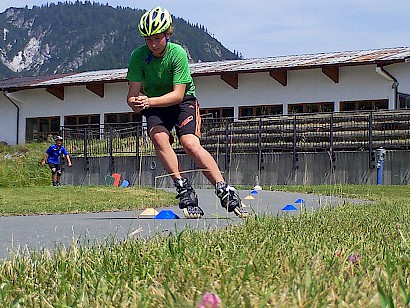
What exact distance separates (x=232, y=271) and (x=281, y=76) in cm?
3033

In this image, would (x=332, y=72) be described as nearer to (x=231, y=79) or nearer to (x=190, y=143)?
(x=231, y=79)

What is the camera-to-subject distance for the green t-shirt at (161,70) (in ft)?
24.5

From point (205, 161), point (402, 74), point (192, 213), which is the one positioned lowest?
point (192, 213)

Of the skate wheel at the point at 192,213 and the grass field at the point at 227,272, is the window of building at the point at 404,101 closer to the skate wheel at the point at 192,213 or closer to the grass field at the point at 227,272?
the skate wheel at the point at 192,213

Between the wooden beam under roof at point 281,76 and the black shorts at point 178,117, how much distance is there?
2536cm

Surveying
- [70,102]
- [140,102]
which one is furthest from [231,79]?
[140,102]

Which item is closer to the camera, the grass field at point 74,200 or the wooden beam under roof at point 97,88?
the grass field at point 74,200

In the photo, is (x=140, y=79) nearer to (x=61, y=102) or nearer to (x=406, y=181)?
(x=406, y=181)

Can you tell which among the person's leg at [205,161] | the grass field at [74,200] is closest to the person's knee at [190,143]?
the person's leg at [205,161]

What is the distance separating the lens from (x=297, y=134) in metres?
23.5

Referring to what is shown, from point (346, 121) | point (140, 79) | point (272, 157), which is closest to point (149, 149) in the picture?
point (272, 157)

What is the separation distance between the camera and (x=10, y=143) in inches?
1619

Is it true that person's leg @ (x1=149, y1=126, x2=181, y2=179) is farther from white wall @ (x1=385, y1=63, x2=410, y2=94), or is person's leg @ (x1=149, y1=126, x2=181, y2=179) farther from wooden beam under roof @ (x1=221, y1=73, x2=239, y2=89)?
wooden beam under roof @ (x1=221, y1=73, x2=239, y2=89)

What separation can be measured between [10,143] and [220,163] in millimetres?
19667
